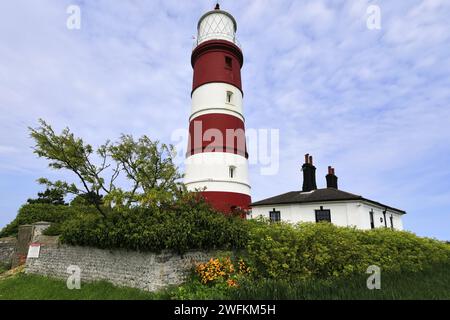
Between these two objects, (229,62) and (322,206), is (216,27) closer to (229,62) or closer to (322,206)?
(229,62)

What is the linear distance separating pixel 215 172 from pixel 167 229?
776 cm

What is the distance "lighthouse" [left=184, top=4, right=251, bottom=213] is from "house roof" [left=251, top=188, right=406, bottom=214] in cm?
387

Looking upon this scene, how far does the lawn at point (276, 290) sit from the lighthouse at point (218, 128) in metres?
7.11

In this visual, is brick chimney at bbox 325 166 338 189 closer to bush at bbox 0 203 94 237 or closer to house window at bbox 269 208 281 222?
house window at bbox 269 208 281 222

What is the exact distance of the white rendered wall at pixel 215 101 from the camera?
674 inches

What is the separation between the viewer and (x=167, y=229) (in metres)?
8.61

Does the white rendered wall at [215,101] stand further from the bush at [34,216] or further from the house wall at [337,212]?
the bush at [34,216]

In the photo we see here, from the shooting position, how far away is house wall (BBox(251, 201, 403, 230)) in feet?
59.6

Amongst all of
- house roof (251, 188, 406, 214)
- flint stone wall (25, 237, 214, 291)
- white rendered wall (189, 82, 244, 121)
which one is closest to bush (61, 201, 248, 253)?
flint stone wall (25, 237, 214, 291)

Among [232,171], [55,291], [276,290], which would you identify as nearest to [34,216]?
[55,291]

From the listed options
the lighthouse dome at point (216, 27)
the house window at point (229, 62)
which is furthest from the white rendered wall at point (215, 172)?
the lighthouse dome at point (216, 27)

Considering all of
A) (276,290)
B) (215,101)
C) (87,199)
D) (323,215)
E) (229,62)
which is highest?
(229,62)
